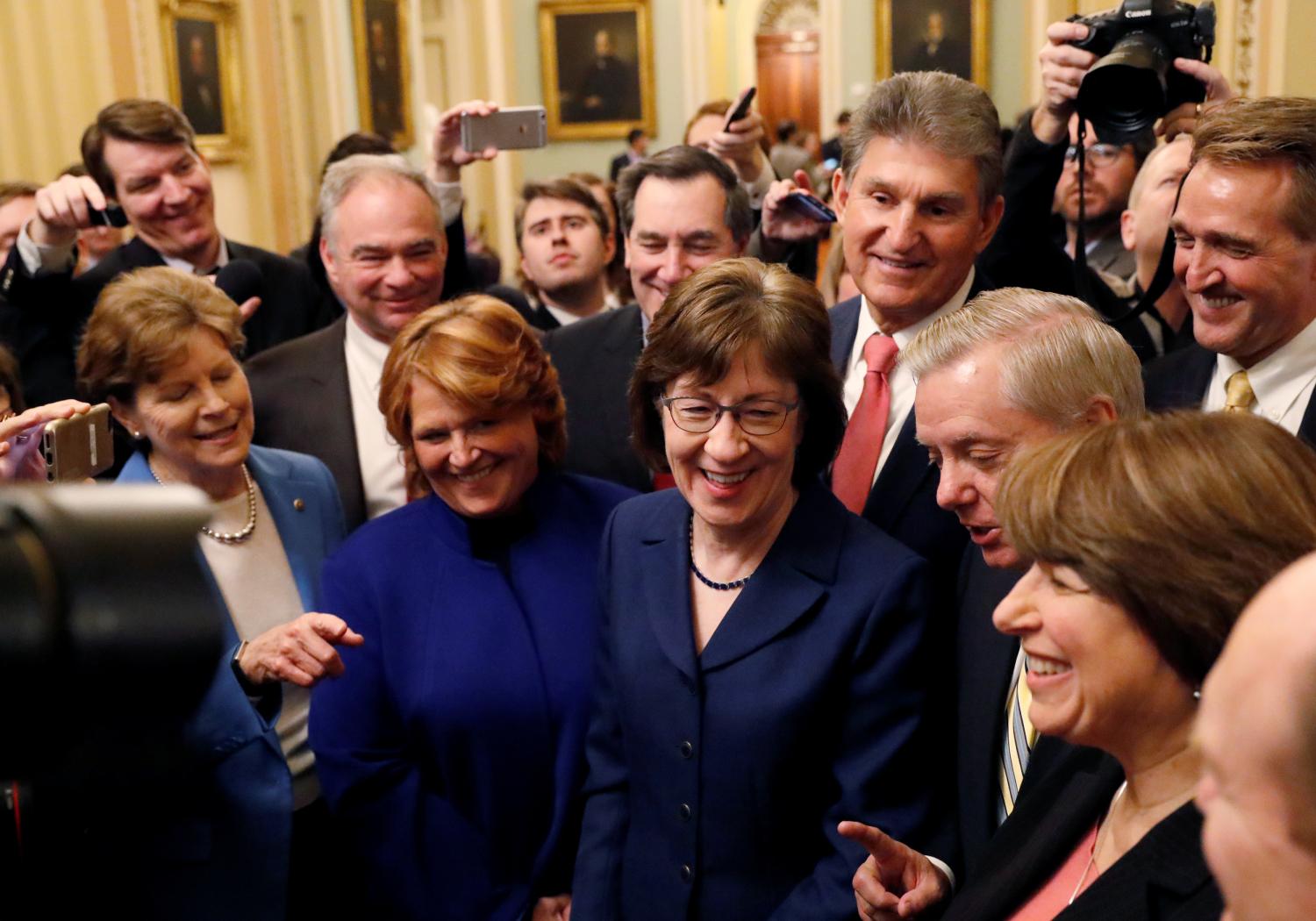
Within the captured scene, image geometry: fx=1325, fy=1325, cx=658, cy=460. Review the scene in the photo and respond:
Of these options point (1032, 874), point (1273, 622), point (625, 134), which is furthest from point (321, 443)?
point (625, 134)

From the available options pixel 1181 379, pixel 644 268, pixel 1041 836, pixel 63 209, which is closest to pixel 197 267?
pixel 63 209

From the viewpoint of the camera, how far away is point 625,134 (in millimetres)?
16141

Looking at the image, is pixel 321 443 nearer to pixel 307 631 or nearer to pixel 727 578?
pixel 307 631

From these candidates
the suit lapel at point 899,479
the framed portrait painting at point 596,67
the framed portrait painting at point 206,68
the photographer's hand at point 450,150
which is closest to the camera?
the suit lapel at point 899,479

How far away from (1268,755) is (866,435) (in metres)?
1.71

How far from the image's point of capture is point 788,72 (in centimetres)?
2134

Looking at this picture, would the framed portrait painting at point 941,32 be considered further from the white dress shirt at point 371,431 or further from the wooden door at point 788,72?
the white dress shirt at point 371,431

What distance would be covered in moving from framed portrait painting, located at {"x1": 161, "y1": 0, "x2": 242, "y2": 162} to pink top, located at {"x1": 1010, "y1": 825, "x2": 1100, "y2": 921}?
30.1ft

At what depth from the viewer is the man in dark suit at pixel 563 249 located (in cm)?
539

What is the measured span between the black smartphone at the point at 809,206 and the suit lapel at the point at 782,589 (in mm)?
1242

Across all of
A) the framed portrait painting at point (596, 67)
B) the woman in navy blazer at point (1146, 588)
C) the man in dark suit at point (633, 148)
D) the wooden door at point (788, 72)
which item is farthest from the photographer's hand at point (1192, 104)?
the wooden door at point (788, 72)

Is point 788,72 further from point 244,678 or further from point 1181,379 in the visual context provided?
point 244,678

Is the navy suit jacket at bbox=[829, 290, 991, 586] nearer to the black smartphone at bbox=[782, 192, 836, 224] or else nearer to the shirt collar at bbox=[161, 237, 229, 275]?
the black smartphone at bbox=[782, 192, 836, 224]

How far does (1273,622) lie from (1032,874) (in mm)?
941
